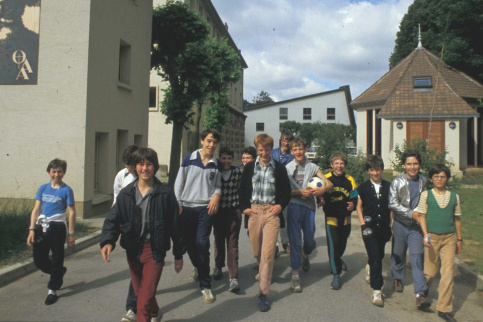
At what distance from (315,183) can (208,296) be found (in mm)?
1923

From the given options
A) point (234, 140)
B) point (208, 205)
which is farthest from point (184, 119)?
point (234, 140)

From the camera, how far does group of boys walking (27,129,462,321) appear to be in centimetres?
367

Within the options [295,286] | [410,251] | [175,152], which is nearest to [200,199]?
[295,286]

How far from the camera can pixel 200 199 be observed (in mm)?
4836

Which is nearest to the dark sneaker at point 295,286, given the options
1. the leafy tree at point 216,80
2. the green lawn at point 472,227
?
the green lawn at point 472,227

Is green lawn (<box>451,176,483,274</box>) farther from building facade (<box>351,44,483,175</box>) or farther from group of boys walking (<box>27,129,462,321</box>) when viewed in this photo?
building facade (<box>351,44,483,175</box>)

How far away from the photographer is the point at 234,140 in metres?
43.2

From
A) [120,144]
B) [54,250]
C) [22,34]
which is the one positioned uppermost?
[22,34]

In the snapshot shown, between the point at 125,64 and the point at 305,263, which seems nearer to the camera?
the point at 305,263

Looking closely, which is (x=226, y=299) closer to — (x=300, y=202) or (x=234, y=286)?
(x=234, y=286)

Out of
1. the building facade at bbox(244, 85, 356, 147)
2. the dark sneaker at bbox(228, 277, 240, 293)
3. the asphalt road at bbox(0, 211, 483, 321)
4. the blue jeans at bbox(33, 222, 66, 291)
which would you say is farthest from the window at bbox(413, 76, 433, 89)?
the building facade at bbox(244, 85, 356, 147)

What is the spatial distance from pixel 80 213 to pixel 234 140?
3372cm

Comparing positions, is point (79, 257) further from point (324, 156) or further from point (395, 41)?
point (395, 41)

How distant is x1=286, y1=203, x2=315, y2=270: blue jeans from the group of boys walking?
0.5 inches
